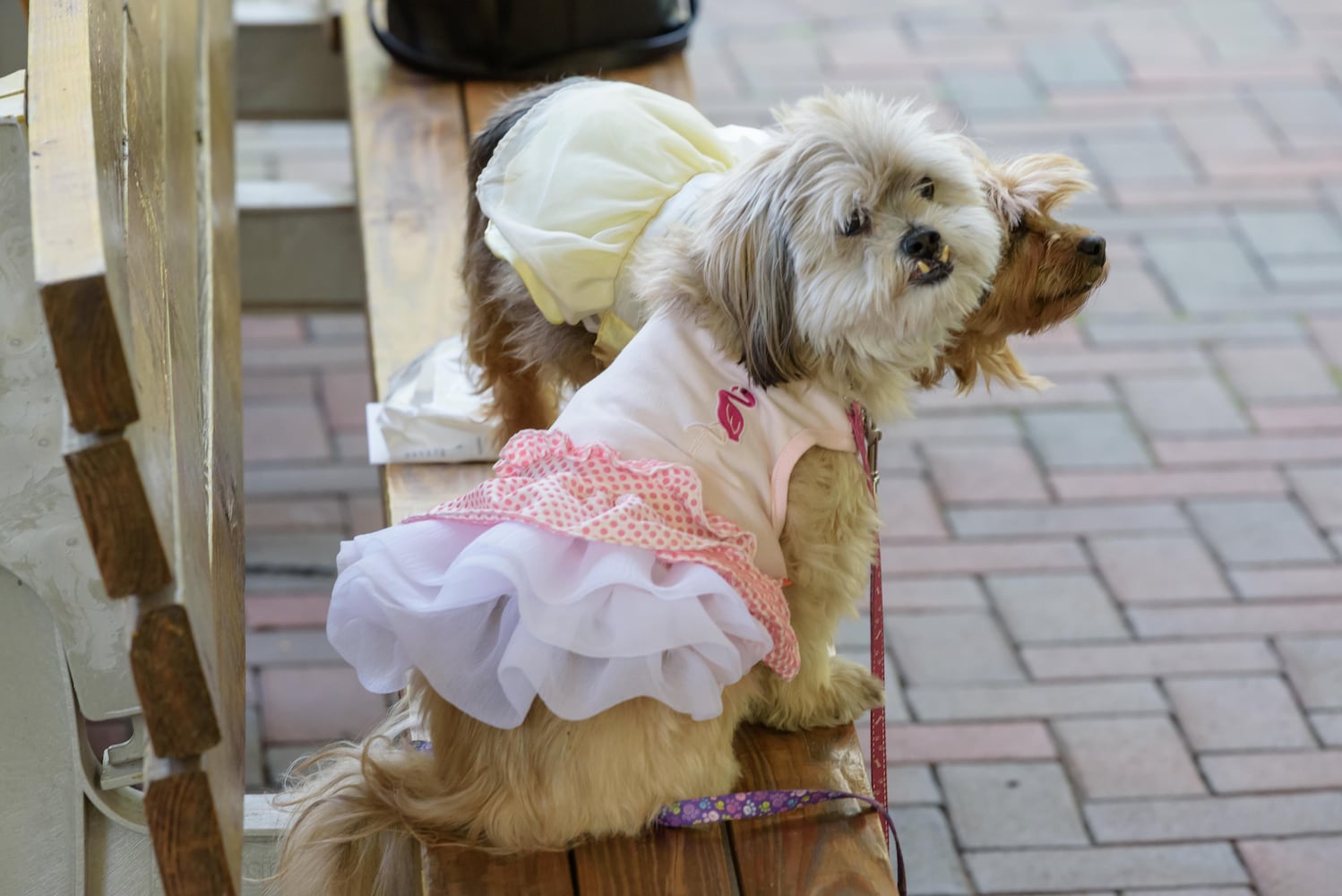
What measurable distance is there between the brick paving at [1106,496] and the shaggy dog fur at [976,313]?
595 millimetres

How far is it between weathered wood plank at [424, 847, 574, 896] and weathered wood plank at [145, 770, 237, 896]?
24 centimetres

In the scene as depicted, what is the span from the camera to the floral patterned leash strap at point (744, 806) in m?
1.33

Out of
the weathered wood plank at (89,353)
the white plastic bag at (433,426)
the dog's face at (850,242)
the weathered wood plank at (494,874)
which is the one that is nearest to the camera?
the weathered wood plank at (89,353)

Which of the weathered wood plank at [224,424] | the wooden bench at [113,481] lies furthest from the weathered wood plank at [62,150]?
the weathered wood plank at [224,424]

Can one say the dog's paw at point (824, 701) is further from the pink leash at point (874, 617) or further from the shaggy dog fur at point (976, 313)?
the shaggy dog fur at point (976, 313)

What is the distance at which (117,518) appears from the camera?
1.00m

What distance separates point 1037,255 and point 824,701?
485 millimetres

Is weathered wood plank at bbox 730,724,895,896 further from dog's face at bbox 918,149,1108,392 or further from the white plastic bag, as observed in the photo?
the white plastic bag

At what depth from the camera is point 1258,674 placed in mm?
2404

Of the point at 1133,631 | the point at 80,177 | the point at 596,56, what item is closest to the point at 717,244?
the point at 80,177

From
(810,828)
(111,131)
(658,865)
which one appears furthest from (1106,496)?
(111,131)

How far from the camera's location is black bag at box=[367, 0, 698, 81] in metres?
2.33

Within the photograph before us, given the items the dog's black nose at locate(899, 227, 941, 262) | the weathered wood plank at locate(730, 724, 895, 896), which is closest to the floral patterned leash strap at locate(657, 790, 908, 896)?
the weathered wood plank at locate(730, 724, 895, 896)

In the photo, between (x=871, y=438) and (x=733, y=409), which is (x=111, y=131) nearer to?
(x=733, y=409)
